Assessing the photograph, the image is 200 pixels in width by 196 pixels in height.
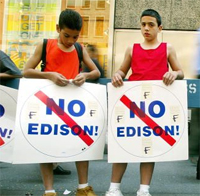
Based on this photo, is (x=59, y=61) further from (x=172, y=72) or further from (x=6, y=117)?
(x=172, y=72)

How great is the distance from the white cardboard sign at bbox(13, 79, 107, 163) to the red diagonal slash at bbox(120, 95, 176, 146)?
207 millimetres

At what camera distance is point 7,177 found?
4145mm

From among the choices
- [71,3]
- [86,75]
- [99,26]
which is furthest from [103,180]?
[71,3]

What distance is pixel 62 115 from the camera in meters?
2.91

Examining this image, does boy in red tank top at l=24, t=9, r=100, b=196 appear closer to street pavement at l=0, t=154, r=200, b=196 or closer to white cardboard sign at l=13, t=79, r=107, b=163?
white cardboard sign at l=13, t=79, r=107, b=163

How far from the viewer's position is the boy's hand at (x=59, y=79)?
2.88 meters

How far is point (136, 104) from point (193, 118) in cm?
320

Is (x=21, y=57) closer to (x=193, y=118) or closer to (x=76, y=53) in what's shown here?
(x=193, y=118)

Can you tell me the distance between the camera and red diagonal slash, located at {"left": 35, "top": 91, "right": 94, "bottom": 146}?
291 cm

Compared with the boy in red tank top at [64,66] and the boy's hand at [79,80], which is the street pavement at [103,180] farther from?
the boy's hand at [79,80]

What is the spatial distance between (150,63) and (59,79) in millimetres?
728

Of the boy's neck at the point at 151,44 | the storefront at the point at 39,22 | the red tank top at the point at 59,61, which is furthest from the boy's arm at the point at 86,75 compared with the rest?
the storefront at the point at 39,22

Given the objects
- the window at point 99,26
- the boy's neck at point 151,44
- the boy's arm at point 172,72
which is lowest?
the boy's arm at point 172,72

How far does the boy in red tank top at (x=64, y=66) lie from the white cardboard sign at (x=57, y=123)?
91 millimetres
